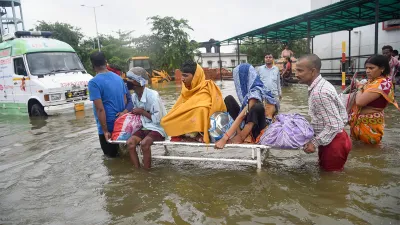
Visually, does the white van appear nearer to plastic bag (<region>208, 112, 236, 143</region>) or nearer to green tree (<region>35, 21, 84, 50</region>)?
plastic bag (<region>208, 112, 236, 143</region>)

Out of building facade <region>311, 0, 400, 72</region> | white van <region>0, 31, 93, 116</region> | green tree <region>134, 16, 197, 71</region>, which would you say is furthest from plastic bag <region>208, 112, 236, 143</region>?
green tree <region>134, 16, 197, 71</region>

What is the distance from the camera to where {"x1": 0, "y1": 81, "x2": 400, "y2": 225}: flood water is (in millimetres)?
2691

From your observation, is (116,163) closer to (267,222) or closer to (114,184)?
(114,184)

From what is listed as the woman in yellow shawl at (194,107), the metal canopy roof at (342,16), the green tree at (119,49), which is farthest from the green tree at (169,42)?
the woman in yellow shawl at (194,107)

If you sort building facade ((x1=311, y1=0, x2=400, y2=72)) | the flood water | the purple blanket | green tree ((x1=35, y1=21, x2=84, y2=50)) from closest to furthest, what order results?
the flood water
the purple blanket
building facade ((x1=311, y1=0, x2=400, y2=72))
green tree ((x1=35, y1=21, x2=84, y2=50))

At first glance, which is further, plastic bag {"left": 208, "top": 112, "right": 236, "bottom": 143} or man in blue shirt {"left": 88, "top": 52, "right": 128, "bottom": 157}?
man in blue shirt {"left": 88, "top": 52, "right": 128, "bottom": 157}

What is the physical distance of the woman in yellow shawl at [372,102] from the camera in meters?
3.89

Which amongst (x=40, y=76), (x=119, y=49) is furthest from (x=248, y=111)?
(x=119, y=49)

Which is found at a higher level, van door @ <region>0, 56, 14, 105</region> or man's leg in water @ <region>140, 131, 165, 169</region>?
van door @ <region>0, 56, 14, 105</region>

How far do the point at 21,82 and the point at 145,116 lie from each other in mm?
7341

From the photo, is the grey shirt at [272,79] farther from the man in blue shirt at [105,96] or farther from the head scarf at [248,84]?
the man in blue shirt at [105,96]

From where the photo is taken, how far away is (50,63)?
9453 mm

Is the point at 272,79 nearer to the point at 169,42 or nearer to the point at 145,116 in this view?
the point at 145,116

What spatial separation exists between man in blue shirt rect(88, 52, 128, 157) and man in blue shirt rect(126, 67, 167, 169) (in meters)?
0.42
